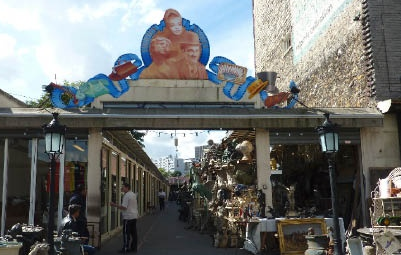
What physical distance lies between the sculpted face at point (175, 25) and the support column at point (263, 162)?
14.0 feet

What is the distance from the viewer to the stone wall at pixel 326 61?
45.6 feet

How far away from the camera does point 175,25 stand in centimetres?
1348

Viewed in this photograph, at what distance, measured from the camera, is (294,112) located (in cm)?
1174

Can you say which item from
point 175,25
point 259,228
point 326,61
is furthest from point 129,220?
point 326,61

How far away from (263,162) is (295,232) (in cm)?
247

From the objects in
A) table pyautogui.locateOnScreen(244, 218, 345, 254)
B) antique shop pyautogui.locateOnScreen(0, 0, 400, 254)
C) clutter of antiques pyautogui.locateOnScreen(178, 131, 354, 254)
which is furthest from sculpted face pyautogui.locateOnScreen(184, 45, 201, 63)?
table pyautogui.locateOnScreen(244, 218, 345, 254)

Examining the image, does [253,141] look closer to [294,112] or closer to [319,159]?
[294,112]

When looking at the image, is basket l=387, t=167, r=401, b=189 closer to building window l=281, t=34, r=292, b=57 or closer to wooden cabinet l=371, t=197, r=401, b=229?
wooden cabinet l=371, t=197, r=401, b=229

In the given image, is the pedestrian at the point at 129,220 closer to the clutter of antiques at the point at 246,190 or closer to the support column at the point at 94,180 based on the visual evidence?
the support column at the point at 94,180

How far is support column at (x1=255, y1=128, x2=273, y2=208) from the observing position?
1132cm

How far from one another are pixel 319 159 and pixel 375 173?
355cm

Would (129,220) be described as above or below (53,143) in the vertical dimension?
below

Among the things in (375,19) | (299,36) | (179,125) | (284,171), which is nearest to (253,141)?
(179,125)

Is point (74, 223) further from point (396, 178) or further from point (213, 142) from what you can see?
point (213, 142)
